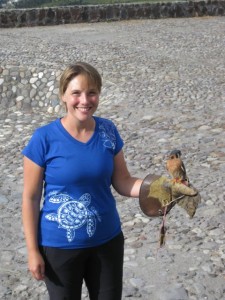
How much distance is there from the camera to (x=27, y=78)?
1016cm

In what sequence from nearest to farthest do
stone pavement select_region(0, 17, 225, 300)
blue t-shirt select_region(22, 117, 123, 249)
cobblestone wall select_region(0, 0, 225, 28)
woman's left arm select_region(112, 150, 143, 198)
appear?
blue t-shirt select_region(22, 117, 123, 249), woman's left arm select_region(112, 150, 143, 198), stone pavement select_region(0, 17, 225, 300), cobblestone wall select_region(0, 0, 225, 28)

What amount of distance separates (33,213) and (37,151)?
10.1 inches

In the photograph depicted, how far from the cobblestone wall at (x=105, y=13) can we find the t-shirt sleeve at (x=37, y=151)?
44.1ft

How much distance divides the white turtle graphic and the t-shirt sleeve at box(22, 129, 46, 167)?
0.49 feet

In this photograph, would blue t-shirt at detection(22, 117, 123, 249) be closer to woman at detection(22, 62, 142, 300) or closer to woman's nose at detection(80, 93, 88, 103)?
woman at detection(22, 62, 142, 300)

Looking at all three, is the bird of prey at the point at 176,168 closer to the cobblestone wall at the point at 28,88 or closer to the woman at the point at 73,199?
the woman at the point at 73,199

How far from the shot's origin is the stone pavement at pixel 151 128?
3.95m

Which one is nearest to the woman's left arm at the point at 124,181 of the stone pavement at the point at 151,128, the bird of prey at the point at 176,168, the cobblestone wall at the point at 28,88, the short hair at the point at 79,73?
the bird of prey at the point at 176,168

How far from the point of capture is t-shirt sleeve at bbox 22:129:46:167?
2.54 meters

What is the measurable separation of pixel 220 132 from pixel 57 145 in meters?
4.50

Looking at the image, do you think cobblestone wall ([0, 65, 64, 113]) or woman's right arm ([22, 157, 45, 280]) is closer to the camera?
woman's right arm ([22, 157, 45, 280])

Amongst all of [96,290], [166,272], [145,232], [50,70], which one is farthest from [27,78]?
[96,290]

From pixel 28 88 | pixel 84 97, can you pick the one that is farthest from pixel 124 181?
pixel 28 88

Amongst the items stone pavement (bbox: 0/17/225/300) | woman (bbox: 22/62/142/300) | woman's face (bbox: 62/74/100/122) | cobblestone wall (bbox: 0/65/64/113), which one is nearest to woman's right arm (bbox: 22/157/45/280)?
woman (bbox: 22/62/142/300)
